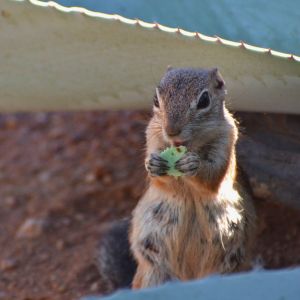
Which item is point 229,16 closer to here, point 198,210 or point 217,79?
point 217,79

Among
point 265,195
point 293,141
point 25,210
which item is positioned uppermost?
point 293,141

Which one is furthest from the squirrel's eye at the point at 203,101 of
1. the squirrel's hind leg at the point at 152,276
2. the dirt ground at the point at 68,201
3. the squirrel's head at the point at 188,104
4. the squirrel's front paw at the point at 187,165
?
the dirt ground at the point at 68,201

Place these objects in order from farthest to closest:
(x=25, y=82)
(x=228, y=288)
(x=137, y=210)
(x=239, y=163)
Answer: (x=239, y=163)
(x=137, y=210)
(x=25, y=82)
(x=228, y=288)

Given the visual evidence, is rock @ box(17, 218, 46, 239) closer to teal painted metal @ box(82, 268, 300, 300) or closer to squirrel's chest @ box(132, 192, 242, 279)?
squirrel's chest @ box(132, 192, 242, 279)

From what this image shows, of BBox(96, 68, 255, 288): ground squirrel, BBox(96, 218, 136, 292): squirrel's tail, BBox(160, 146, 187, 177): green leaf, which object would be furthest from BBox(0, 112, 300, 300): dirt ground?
BBox(160, 146, 187, 177): green leaf

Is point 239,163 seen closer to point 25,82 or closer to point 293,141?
point 293,141

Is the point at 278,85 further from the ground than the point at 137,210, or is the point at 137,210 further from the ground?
the point at 278,85

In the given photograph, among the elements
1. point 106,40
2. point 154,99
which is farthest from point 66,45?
point 154,99
